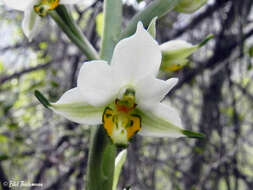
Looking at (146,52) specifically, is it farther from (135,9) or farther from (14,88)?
(14,88)

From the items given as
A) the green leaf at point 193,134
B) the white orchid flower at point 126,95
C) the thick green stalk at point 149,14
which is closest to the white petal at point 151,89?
→ the white orchid flower at point 126,95

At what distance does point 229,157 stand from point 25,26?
200cm

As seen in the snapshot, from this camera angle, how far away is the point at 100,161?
1089 mm

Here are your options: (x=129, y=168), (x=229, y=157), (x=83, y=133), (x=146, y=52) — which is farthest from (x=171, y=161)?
(x=146, y=52)

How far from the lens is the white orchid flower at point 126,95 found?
3.15 ft

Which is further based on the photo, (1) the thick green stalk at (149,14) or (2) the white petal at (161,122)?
(1) the thick green stalk at (149,14)

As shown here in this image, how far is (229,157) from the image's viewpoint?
105 inches

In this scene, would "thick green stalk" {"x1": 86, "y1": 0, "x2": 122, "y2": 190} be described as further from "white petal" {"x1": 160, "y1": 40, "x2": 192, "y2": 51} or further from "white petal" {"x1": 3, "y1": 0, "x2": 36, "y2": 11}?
"white petal" {"x1": 3, "y1": 0, "x2": 36, "y2": 11}

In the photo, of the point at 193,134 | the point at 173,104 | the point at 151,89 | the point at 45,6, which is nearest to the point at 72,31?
the point at 45,6

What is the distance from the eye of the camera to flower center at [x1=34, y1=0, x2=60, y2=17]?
44.6 inches

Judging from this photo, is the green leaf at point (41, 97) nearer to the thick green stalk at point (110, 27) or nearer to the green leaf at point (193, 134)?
the thick green stalk at point (110, 27)

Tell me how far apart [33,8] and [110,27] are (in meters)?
0.28

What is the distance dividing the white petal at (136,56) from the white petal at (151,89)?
21 mm

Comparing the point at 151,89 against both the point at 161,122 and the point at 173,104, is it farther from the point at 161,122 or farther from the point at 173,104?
the point at 173,104
